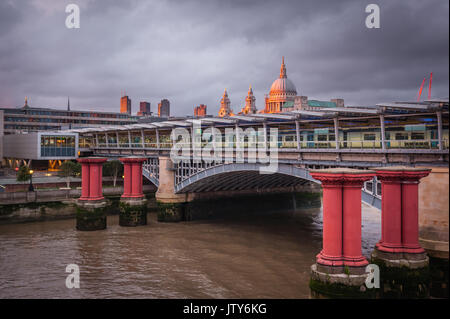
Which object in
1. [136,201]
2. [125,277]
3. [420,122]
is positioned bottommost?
[125,277]

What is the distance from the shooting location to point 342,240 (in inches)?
625

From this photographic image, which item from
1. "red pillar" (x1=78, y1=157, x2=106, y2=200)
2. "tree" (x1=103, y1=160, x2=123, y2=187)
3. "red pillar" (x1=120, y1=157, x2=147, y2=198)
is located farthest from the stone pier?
"tree" (x1=103, y1=160, x2=123, y2=187)

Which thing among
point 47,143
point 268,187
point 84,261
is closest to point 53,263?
point 84,261

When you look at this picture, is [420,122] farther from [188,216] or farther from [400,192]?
[188,216]

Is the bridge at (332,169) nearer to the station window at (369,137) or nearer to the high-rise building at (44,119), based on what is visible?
the station window at (369,137)

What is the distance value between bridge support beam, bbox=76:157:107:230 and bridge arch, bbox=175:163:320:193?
24.4 feet

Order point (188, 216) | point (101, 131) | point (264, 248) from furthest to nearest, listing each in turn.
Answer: point (101, 131) → point (188, 216) → point (264, 248)

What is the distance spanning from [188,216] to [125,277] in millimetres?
17664

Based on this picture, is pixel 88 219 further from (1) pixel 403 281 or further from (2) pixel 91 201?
(1) pixel 403 281

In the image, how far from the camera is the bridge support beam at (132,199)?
37625 mm

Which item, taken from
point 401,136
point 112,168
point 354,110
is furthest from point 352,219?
point 112,168

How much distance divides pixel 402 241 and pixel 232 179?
23570 millimetres

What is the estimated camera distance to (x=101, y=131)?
5900cm

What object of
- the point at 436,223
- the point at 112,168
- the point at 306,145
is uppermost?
the point at 306,145
